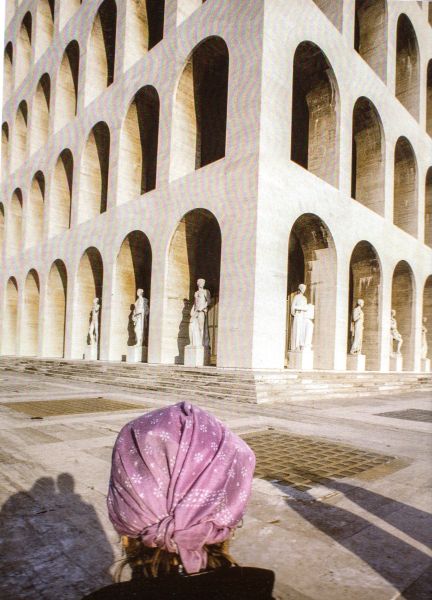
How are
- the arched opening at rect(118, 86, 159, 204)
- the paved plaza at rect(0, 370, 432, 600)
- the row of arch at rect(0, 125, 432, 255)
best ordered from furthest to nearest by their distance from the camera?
1. the row of arch at rect(0, 125, 432, 255)
2. the arched opening at rect(118, 86, 159, 204)
3. the paved plaza at rect(0, 370, 432, 600)

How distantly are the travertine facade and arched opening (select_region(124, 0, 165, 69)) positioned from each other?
2.9 inches

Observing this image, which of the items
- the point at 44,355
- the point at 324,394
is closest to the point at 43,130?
the point at 44,355

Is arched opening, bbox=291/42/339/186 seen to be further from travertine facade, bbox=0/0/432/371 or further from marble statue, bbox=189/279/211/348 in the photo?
marble statue, bbox=189/279/211/348

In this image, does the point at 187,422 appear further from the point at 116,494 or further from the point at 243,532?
the point at 243,532

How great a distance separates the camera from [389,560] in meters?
2.68

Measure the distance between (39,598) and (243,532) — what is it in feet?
4.33

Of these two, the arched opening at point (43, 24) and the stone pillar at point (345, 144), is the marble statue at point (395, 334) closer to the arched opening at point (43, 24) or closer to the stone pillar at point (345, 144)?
the stone pillar at point (345, 144)

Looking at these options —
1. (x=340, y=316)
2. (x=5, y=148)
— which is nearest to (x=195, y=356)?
(x=340, y=316)

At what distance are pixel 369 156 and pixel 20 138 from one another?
78.2 feet

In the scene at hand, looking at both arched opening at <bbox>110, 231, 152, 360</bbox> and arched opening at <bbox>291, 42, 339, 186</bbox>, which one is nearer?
arched opening at <bbox>291, 42, 339, 186</bbox>

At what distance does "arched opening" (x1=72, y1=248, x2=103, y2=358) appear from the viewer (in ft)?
71.1

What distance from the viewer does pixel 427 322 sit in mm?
23641

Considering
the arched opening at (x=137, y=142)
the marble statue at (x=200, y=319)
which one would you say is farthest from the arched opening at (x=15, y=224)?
the marble statue at (x=200, y=319)

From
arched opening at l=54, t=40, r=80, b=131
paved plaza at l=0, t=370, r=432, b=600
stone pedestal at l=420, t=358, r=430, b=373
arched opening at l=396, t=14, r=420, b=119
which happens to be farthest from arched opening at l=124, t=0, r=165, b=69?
stone pedestal at l=420, t=358, r=430, b=373
